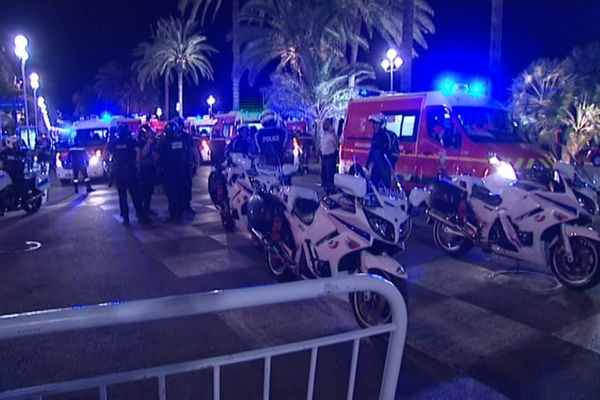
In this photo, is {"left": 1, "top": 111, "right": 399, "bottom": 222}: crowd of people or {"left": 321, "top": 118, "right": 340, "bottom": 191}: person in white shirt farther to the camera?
{"left": 321, "top": 118, "right": 340, "bottom": 191}: person in white shirt

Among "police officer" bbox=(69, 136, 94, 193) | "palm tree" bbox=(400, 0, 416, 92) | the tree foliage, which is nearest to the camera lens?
"police officer" bbox=(69, 136, 94, 193)

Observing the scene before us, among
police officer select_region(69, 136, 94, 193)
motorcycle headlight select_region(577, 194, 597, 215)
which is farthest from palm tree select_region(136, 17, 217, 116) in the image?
motorcycle headlight select_region(577, 194, 597, 215)

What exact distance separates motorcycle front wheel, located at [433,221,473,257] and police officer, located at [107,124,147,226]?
18.5ft

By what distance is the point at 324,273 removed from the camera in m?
5.68

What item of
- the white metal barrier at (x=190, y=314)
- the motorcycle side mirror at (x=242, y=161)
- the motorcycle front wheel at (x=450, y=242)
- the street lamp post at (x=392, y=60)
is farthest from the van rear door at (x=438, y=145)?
the street lamp post at (x=392, y=60)

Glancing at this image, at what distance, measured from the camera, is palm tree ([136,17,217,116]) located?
44031 mm

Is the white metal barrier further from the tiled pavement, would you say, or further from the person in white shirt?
the person in white shirt

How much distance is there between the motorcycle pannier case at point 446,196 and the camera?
7449 mm

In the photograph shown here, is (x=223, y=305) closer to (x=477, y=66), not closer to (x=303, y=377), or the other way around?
(x=303, y=377)

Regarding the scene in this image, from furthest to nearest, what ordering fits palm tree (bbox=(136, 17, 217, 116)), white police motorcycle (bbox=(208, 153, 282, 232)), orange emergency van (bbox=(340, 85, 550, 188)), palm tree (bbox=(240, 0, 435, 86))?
palm tree (bbox=(136, 17, 217, 116)) → palm tree (bbox=(240, 0, 435, 86)) → orange emergency van (bbox=(340, 85, 550, 188)) → white police motorcycle (bbox=(208, 153, 282, 232))

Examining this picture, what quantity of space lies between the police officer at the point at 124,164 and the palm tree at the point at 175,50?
33445 millimetres

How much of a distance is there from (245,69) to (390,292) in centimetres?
3140

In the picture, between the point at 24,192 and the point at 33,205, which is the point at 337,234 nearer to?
the point at 24,192

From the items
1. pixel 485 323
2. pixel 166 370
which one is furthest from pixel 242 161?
pixel 166 370
